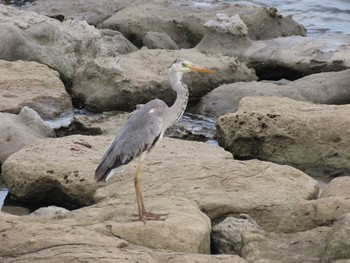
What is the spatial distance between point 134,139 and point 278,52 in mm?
6192

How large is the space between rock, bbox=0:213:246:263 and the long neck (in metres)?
1.48

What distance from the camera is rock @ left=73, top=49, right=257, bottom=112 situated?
11055 millimetres

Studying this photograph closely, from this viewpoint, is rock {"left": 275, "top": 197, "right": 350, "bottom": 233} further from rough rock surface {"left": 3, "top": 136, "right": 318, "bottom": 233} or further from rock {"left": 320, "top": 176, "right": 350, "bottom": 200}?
rock {"left": 320, "top": 176, "right": 350, "bottom": 200}

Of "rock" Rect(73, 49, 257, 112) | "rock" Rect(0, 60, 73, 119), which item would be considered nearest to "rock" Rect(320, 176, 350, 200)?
"rock" Rect(0, 60, 73, 119)

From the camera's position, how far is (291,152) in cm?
919

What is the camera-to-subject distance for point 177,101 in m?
7.21

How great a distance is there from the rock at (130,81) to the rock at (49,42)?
16.7 inches

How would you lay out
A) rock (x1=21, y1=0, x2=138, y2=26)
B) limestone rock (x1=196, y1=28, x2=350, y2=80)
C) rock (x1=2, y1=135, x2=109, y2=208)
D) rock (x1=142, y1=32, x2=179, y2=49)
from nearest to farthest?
rock (x1=2, y1=135, x2=109, y2=208)
limestone rock (x1=196, y1=28, x2=350, y2=80)
rock (x1=142, y1=32, x2=179, y2=49)
rock (x1=21, y1=0, x2=138, y2=26)

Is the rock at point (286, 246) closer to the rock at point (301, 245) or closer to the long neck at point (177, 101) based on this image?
the rock at point (301, 245)

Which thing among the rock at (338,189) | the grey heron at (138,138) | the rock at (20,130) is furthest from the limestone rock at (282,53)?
the grey heron at (138,138)

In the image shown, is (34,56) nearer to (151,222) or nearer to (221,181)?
(221,181)

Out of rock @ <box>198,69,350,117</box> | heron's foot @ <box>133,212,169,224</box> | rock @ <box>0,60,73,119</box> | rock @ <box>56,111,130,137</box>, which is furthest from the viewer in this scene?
rock @ <box>198,69,350,117</box>

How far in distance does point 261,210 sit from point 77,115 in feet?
13.1

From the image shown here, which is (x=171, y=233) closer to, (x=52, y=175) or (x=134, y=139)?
(x=134, y=139)
